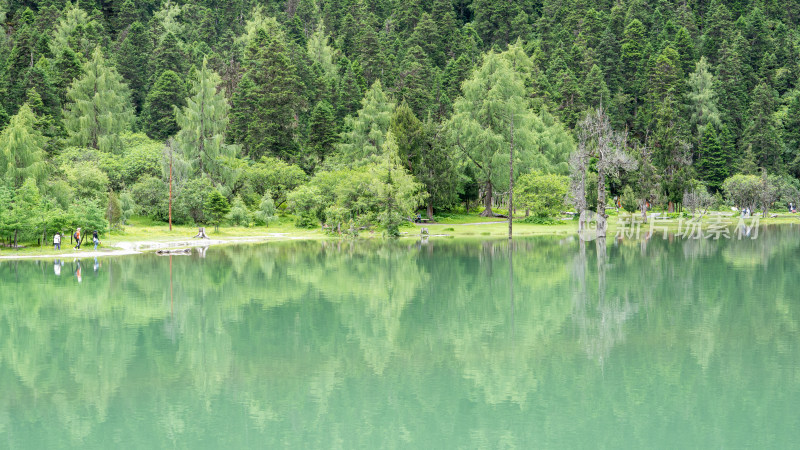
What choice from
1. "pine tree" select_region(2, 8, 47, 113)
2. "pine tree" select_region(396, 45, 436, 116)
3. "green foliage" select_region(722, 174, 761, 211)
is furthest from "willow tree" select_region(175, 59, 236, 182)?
"green foliage" select_region(722, 174, 761, 211)

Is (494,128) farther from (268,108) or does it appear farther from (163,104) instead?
(163,104)

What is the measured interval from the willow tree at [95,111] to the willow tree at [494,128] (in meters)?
37.4

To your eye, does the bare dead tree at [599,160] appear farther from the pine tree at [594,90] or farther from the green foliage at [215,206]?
the pine tree at [594,90]

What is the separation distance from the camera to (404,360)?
1641 cm

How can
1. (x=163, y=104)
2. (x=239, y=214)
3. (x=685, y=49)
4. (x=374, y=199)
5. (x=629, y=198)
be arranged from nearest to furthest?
(x=374, y=199)
(x=239, y=214)
(x=629, y=198)
(x=163, y=104)
(x=685, y=49)

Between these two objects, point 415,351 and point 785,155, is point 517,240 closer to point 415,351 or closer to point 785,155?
point 415,351

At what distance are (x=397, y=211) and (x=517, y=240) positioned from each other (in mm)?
10874

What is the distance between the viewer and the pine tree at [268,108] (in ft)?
282

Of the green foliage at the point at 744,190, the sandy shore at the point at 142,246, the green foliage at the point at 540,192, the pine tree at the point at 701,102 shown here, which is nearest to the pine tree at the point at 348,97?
the green foliage at the point at 540,192

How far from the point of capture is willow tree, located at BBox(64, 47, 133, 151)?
79.6 meters

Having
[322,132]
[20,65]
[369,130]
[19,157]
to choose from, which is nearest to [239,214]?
[19,157]

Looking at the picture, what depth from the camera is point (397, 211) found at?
6081 cm

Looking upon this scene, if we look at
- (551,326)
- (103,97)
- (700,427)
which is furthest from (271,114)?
(700,427)

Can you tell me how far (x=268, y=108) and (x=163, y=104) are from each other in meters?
16.9
